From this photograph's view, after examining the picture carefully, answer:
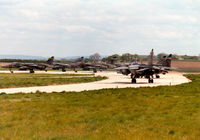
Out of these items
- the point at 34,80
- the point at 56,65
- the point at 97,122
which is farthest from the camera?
the point at 56,65

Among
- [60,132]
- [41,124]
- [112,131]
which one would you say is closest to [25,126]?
[41,124]

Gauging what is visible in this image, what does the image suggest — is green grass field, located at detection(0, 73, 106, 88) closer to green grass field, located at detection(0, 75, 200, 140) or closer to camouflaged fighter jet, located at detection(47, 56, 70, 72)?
green grass field, located at detection(0, 75, 200, 140)

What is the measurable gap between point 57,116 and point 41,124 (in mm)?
2080

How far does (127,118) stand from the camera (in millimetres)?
13328

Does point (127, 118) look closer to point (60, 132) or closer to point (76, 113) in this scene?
point (76, 113)

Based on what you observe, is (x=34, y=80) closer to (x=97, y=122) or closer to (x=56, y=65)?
(x=97, y=122)

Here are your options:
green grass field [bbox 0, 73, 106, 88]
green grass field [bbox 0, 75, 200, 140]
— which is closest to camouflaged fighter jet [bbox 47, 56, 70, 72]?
green grass field [bbox 0, 73, 106, 88]

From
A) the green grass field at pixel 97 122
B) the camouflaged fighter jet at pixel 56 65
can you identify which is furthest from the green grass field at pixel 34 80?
the camouflaged fighter jet at pixel 56 65

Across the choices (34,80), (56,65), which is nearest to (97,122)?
(34,80)

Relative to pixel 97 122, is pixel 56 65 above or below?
above

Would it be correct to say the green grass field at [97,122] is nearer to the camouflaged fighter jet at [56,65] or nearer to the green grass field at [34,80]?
the green grass field at [34,80]

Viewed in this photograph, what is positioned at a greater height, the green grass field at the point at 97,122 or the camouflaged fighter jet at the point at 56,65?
the camouflaged fighter jet at the point at 56,65

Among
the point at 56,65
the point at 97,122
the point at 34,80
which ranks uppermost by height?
the point at 56,65

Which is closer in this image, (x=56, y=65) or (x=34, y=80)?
(x=34, y=80)
